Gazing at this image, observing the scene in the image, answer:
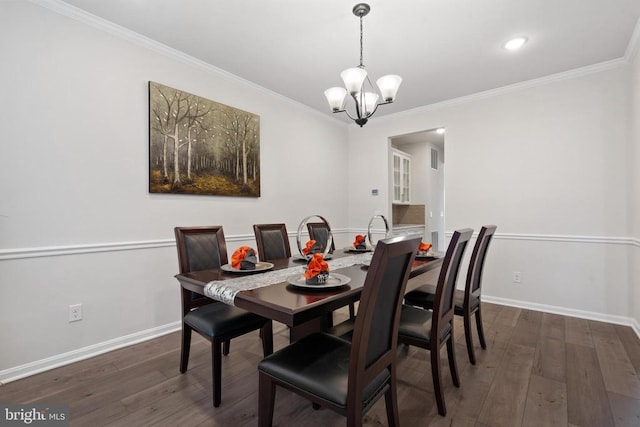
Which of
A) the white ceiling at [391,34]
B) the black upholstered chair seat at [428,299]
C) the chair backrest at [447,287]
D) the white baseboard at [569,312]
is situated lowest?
the white baseboard at [569,312]

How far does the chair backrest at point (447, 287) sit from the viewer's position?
162 centimetres

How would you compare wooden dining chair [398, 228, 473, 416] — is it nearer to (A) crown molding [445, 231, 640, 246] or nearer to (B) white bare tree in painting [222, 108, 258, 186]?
(A) crown molding [445, 231, 640, 246]

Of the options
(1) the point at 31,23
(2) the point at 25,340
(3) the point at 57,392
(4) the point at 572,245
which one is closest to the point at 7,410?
(3) the point at 57,392

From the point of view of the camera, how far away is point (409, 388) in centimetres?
183

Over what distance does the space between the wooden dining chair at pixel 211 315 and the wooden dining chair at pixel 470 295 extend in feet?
3.74

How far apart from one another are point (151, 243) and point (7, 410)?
1284 millimetres

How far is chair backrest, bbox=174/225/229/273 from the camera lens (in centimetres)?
200

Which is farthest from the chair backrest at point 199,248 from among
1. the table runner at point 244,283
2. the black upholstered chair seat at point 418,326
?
the black upholstered chair seat at point 418,326

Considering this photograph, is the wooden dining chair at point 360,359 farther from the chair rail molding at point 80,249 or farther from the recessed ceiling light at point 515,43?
the recessed ceiling light at point 515,43

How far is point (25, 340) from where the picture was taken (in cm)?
199

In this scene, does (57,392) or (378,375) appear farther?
(57,392)

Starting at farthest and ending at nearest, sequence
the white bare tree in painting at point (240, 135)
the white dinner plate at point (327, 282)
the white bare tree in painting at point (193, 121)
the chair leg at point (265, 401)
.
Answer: the white bare tree in painting at point (240, 135) < the white bare tree in painting at point (193, 121) < the white dinner plate at point (327, 282) < the chair leg at point (265, 401)

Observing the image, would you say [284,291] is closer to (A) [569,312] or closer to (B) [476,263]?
(B) [476,263]

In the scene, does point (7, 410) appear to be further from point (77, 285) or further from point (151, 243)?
point (151, 243)
